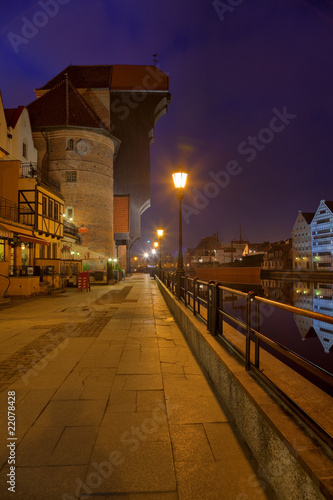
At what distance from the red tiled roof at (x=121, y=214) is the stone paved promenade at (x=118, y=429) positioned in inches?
1315

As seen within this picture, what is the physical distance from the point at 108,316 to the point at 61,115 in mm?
29749

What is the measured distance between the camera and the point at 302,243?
78188mm

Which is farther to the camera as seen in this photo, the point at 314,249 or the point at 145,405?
the point at 314,249

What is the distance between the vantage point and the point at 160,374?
4.62m

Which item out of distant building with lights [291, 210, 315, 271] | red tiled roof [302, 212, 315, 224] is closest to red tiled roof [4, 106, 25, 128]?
distant building with lights [291, 210, 315, 271]

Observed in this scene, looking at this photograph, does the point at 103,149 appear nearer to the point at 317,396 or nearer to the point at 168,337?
the point at 168,337

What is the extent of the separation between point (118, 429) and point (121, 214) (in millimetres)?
37634

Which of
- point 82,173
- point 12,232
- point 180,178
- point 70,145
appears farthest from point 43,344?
point 70,145

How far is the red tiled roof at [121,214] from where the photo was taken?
128 feet

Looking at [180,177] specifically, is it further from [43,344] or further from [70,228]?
[70,228]

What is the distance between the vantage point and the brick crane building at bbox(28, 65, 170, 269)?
102 feet

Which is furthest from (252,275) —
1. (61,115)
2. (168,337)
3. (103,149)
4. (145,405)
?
(145,405)

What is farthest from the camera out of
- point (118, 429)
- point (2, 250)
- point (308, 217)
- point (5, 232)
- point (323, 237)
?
point (308, 217)

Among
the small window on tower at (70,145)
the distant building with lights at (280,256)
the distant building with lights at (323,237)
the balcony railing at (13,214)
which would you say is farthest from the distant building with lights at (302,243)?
the balcony railing at (13,214)
